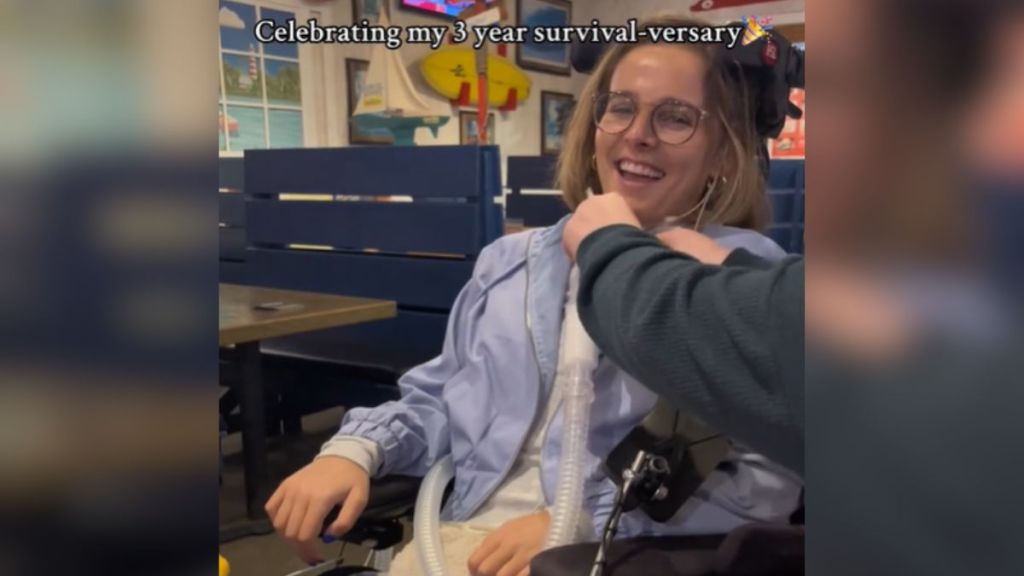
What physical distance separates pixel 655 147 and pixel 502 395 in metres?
0.33

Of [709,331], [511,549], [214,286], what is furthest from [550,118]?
[214,286]

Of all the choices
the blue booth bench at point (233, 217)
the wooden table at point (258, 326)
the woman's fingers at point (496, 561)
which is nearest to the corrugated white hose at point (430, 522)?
the woman's fingers at point (496, 561)

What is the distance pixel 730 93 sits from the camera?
94cm

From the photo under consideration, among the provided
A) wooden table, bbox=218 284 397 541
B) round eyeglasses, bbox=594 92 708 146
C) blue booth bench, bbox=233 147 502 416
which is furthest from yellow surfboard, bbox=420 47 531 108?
round eyeglasses, bbox=594 92 708 146

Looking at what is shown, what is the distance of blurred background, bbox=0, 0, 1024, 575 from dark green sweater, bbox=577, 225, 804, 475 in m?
0.22

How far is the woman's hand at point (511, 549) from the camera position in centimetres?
76

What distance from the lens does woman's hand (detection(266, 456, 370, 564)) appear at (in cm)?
81

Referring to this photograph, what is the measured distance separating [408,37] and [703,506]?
541 millimetres

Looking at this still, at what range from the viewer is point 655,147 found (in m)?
0.93

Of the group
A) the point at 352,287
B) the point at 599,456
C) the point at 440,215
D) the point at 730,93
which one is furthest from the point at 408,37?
the point at 352,287

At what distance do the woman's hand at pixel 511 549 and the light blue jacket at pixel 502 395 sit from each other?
2.8 inches

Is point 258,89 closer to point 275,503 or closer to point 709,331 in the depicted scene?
point 275,503

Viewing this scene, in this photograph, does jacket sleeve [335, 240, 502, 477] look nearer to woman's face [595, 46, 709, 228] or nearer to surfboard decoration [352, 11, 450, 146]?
woman's face [595, 46, 709, 228]

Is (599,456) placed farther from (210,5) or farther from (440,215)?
(440,215)
